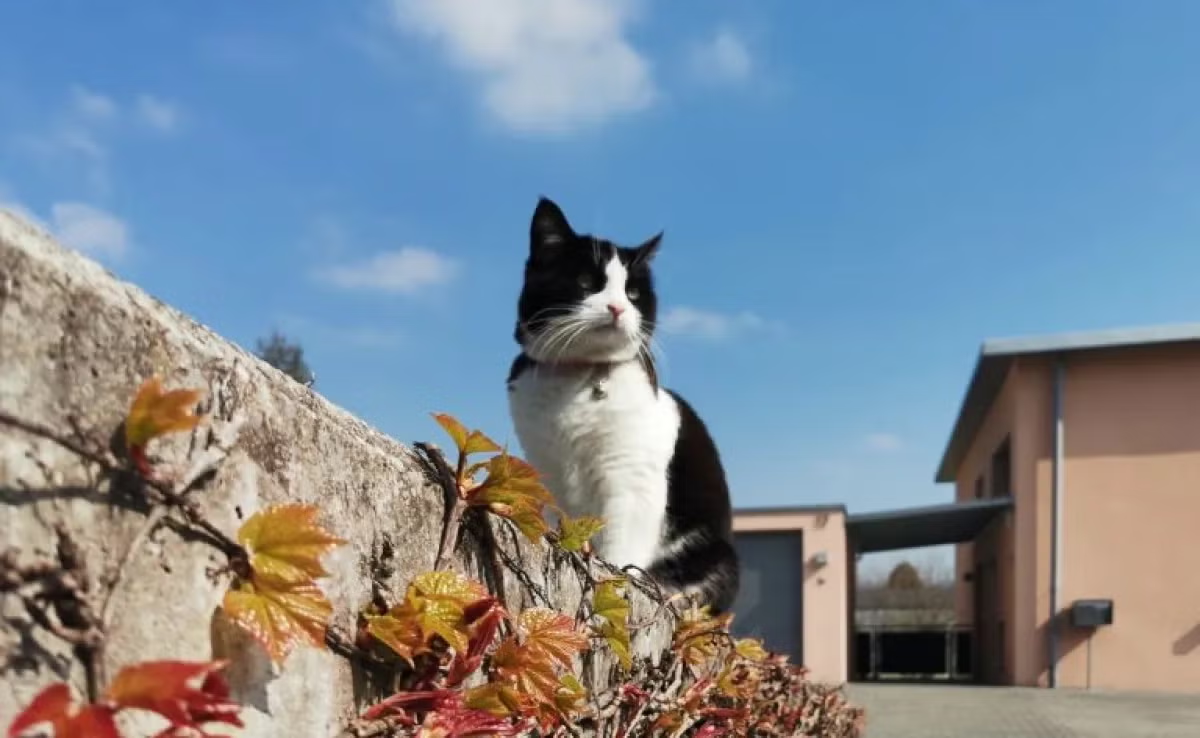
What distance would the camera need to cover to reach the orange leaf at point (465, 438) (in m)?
1.14

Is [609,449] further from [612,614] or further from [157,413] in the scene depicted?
[157,413]

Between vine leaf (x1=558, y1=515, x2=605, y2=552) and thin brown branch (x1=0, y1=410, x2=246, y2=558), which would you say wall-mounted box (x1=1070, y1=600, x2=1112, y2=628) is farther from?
thin brown branch (x1=0, y1=410, x2=246, y2=558)

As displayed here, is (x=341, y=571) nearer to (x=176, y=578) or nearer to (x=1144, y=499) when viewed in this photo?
(x=176, y=578)

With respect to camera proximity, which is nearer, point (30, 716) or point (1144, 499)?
point (30, 716)

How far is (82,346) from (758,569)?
45.9 ft

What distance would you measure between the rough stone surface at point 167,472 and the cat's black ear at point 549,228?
189 cm

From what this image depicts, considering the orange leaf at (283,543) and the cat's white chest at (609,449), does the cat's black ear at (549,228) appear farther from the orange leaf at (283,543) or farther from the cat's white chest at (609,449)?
the orange leaf at (283,543)

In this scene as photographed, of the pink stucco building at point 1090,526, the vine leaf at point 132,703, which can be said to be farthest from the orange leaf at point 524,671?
the pink stucco building at point 1090,526

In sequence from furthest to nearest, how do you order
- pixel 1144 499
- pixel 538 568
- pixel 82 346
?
pixel 1144 499, pixel 538 568, pixel 82 346

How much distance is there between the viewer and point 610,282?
109 inches

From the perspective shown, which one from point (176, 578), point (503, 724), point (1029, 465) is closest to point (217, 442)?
point (176, 578)

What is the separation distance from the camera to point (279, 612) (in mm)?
699

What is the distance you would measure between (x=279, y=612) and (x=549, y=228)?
2245 mm

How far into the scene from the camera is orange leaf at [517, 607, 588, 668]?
113 cm
